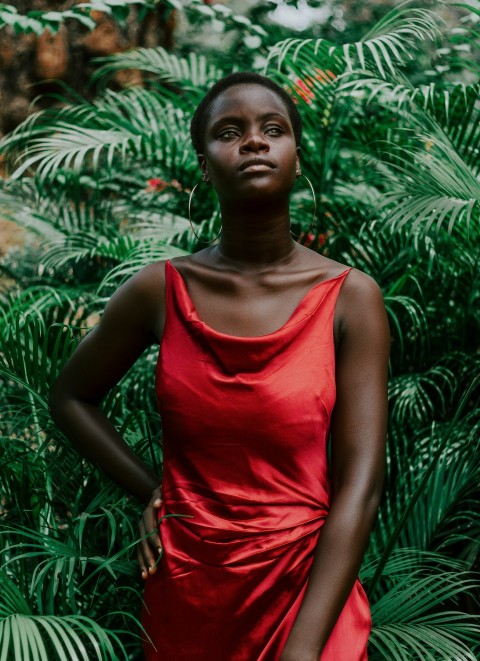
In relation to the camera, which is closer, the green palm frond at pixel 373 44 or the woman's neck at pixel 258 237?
the woman's neck at pixel 258 237

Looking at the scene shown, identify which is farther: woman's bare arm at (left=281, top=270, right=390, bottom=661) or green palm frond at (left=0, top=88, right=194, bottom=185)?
green palm frond at (left=0, top=88, right=194, bottom=185)

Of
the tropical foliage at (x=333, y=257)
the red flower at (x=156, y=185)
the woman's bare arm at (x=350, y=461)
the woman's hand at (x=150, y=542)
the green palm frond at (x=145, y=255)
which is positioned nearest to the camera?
the woman's bare arm at (x=350, y=461)

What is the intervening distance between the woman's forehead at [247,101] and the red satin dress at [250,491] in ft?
1.16

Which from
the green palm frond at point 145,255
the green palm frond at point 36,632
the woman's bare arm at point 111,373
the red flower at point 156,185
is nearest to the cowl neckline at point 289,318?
the woman's bare arm at point 111,373

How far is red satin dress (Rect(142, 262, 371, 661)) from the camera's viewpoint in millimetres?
1572

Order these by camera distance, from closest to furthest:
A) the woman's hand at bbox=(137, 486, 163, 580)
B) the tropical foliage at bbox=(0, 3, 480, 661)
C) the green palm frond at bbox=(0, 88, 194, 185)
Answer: the woman's hand at bbox=(137, 486, 163, 580) → the tropical foliage at bbox=(0, 3, 480, 661) → the green palm frond at bbox=(0, 88, 194, 185)

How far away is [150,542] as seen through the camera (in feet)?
5.66

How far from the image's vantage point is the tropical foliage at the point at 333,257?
2.19 metres

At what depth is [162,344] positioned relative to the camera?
1.73 meters

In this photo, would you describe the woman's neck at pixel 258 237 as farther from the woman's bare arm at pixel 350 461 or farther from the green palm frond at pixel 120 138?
the green palm frond at pixel 120 138

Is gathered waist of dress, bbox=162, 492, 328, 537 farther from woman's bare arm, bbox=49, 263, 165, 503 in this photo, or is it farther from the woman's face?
the woman's face

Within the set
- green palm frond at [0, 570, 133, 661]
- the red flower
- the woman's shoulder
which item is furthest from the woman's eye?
the red flower

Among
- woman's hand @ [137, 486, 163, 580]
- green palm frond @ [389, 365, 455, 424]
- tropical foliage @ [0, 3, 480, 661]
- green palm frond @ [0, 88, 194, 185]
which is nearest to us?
woman's hand @ [137, 486, 163, 580]

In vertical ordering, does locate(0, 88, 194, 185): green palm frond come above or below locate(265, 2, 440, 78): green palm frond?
below
